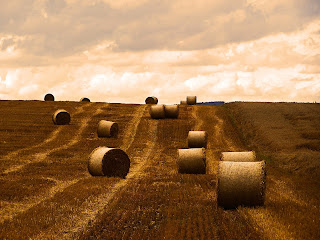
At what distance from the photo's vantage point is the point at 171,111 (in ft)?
138

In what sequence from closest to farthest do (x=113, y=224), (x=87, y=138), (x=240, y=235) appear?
1. (x=240, y=235)
2. (x=113, y=224)
3. (x=87, y=138)

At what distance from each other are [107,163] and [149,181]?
9.15 ft

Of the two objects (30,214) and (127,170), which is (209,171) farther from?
(30,214)

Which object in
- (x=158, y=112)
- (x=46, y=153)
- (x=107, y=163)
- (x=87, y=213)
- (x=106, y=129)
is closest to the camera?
(x=87, y=213)

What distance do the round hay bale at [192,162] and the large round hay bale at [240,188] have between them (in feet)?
25.7

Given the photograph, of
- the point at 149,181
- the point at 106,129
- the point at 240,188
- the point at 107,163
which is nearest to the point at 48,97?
the point at 106,129

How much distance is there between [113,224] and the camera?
410 inches

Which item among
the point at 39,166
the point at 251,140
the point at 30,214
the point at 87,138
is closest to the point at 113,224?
the point at 30,214

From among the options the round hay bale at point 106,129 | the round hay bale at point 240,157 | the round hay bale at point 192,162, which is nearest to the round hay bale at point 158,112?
the round hay bale at point 106,129

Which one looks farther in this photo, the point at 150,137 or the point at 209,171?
the point at 150,137

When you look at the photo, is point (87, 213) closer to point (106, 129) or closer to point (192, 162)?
point (192, 162)

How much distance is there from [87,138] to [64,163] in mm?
10050

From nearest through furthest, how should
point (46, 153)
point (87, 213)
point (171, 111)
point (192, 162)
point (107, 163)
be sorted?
point (87, 213)
point (107, 163)
point (192, 162)
point (46, 153)
point (171, 111)

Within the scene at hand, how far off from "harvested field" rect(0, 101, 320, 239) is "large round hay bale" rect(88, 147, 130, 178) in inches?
23.4
